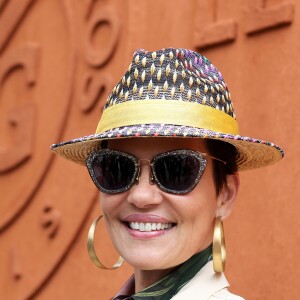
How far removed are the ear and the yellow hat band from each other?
16 cm

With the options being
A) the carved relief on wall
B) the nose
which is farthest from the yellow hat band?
the carved relief on wall

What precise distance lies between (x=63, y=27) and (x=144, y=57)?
2964 millimetres

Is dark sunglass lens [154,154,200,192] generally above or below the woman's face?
above

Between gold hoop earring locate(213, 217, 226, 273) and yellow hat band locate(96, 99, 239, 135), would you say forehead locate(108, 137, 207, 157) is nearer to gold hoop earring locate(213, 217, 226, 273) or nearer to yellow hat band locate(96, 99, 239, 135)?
yellow hat band locate(96, 99, 239, 135)

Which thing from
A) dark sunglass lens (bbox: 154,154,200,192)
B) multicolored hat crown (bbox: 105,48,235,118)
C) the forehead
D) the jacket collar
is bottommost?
the jacket collar

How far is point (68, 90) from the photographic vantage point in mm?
4875

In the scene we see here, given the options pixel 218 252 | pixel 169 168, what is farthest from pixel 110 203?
pixel 218 252

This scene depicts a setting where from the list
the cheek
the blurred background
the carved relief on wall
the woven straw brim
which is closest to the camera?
the woven straw brim

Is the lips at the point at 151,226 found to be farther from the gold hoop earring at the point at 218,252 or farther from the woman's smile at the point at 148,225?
the gold hoop earring at the point at 218,252

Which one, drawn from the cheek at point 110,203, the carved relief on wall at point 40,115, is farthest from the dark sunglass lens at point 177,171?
the carved relief on wall at point 40,115

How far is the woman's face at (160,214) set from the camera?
2.05 meters

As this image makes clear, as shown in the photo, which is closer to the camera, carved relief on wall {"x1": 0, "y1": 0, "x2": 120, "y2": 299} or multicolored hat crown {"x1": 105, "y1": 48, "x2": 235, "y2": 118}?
multicolored hat crown {"x1": 105, "y1": 48, "x2": 235, "y2": 118}

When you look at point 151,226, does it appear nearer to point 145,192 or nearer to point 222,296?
point 145,192

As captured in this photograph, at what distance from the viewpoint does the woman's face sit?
205 cm
